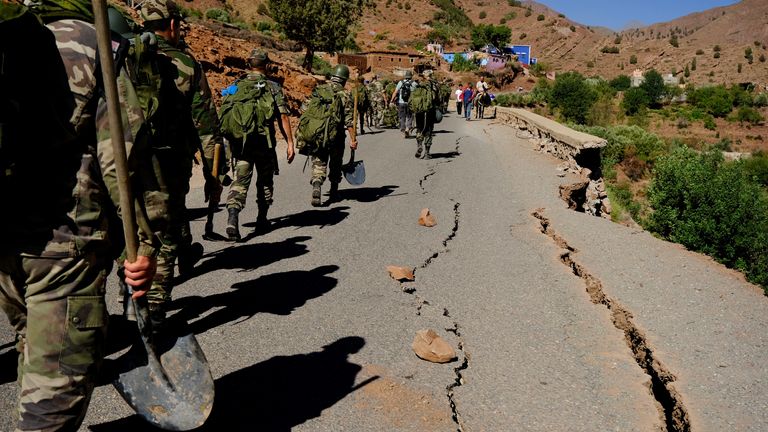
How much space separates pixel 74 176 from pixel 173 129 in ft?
4.46

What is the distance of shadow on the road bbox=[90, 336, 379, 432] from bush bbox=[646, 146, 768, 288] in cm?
523

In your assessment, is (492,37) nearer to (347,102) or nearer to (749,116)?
(749,116)

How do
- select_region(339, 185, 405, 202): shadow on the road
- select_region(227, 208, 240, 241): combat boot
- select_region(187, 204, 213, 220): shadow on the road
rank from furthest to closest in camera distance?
1. select_region(339, 185, 405, 202): shadow on the road
2. select_region(187, 204, 213, 220): shadow on the road
3. select_region(227, 208, 240, 241): combat boot

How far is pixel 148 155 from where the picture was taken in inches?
89.1

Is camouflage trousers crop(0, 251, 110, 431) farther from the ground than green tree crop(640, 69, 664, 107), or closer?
closer

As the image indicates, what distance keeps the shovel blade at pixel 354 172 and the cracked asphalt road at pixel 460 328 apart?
3.26 ft

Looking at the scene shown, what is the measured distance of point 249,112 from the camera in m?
6.10

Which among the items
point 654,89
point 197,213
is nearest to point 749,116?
point 654,89

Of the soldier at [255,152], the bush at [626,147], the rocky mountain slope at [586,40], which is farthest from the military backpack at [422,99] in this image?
the rocky mountain slope at [586,40]

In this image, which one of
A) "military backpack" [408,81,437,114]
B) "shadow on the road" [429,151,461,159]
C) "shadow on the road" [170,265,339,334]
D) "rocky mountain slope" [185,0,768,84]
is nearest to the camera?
"shadow on the road" [170,265,339,334]

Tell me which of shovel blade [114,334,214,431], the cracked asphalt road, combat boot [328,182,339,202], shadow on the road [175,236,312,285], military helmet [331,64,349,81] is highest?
military helmet [331,64,349,81]

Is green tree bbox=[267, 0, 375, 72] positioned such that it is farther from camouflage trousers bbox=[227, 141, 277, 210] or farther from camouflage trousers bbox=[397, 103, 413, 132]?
camouflage trousers bbox=[227, 141, 277, 210]

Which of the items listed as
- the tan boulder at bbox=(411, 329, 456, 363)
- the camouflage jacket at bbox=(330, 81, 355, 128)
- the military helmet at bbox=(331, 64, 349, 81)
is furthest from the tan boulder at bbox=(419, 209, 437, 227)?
the tan boulder at bbox=(411, 329, 456, 363)

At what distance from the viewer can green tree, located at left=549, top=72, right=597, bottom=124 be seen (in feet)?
112
